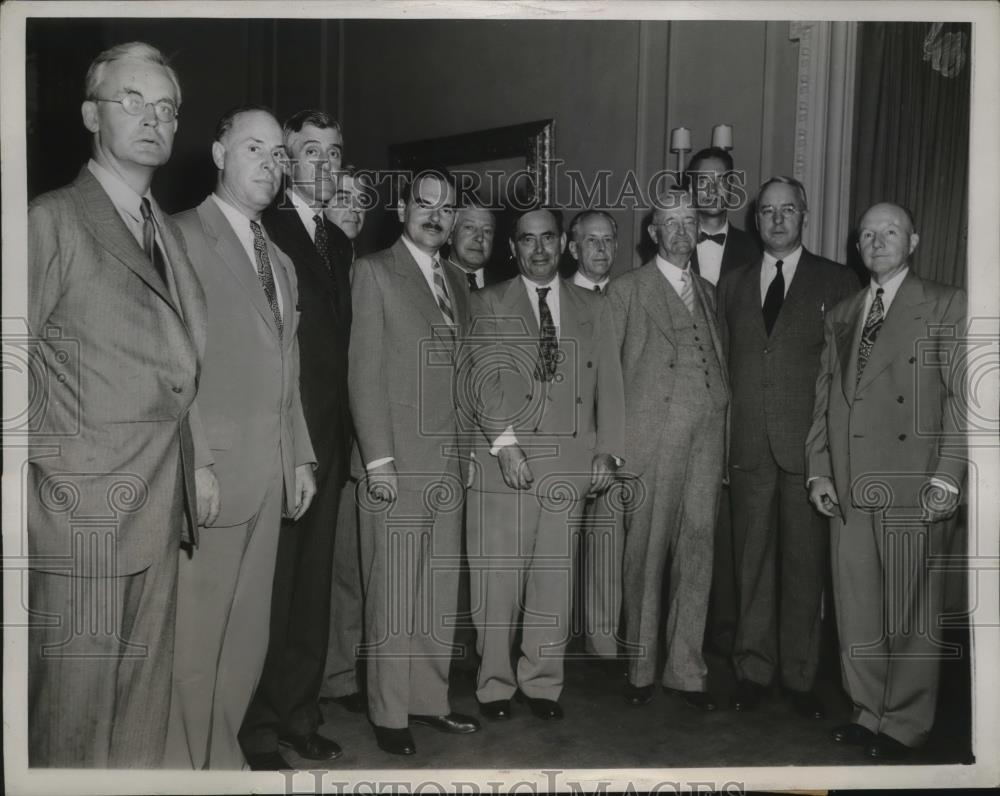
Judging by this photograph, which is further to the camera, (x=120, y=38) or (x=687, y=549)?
(x=687, y=549)

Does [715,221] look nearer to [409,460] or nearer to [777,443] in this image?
[777,443]

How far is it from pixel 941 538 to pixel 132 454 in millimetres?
2403

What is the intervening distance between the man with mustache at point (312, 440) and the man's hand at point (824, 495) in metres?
1.44

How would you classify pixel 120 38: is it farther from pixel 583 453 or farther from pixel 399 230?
pixel 583 453

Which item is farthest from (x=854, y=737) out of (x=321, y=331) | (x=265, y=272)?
(x=265, y=272)

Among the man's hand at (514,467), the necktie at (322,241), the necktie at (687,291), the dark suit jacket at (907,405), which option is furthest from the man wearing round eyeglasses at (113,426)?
the dark suit jacket at (907,405)

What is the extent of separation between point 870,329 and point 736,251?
47 centimetres

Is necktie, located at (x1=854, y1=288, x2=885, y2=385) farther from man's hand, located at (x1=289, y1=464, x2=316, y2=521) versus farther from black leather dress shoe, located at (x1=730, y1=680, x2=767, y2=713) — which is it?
man's hand, located at (x1=289, y1=464, x2=316, y2=521)

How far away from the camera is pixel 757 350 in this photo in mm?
2891

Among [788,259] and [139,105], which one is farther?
[788,259]

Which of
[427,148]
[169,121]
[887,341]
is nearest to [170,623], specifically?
[169,121]

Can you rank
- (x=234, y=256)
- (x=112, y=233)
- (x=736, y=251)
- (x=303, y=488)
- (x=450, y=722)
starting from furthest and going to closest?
1. (x=736, y=251)
2. (x=450, y=722)
3. (x=303, y=488)
4. (x=234, y=256)
5. (x=112, y=233)

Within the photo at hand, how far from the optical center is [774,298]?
2.89 m

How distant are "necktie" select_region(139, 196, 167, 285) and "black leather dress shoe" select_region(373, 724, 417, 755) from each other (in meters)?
1.46
